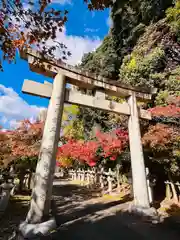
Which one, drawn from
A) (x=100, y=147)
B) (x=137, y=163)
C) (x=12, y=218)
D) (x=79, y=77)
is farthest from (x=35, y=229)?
(x=100, y=147)

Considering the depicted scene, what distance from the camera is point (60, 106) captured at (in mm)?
4988

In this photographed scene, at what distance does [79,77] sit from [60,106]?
4.44 ft

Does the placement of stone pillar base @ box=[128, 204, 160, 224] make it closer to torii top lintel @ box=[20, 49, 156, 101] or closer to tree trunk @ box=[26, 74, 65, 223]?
tree trunk @ box=[26, 74, 65, 223]

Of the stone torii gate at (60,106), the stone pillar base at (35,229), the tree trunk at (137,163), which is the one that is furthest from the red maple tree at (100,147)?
the stone pillar base at (35,229)

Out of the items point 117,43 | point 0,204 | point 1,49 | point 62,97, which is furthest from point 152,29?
point 0,204

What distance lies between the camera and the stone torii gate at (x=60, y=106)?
4137 millimetres

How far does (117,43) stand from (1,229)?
18633 mm

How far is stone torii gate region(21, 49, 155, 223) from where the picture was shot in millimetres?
4137

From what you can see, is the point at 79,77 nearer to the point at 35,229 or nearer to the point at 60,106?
the point at 60,106

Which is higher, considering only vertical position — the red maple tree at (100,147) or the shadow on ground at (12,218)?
the red maple tree at (100,147)

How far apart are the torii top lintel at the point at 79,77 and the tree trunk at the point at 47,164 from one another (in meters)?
0.54

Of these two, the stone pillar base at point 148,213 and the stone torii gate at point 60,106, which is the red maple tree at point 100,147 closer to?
the stone torii gate at point 60,106

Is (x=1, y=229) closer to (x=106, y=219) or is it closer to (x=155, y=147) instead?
(x=106, y=219)

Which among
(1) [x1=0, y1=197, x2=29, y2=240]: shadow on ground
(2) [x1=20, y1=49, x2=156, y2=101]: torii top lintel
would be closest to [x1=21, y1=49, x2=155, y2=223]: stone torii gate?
(2) [x1=20, y1=49, x2=156, y2=101]: torii top lintel
